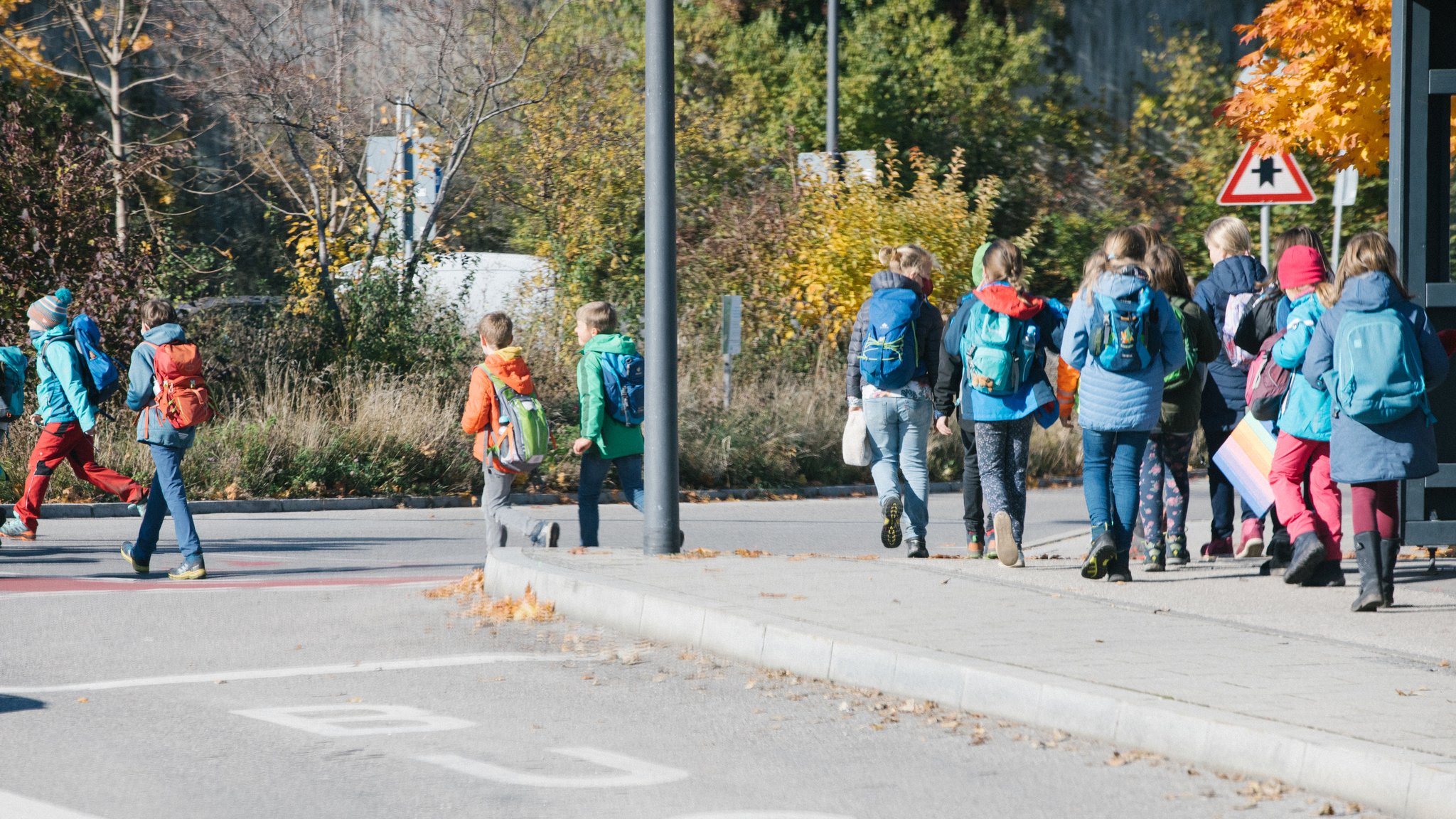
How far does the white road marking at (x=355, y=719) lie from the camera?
19.1ft

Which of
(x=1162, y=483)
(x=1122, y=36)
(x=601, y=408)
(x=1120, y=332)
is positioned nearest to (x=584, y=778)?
(x=1120, y=332)

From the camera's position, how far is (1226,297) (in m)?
9.30

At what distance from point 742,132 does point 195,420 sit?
19366 millimetres

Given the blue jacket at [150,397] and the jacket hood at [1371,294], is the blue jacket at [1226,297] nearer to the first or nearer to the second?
the jacket hood at [1371,294]

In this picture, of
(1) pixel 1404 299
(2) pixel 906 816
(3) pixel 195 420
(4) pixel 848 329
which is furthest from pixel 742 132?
(2) pixel 906 816

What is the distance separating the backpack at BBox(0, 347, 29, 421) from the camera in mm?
10914

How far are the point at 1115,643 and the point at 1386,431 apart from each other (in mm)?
1681

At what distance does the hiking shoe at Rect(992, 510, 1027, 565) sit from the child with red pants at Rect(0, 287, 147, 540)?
5.62 metres

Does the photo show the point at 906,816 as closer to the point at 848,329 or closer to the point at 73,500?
the point at 73,500

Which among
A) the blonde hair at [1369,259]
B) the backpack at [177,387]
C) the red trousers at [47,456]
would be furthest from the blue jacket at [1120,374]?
the red trousers at [47,456]

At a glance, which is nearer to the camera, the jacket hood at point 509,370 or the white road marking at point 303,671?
the white road marking at point 303,671

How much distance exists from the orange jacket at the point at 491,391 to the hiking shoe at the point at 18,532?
3765 millimetres

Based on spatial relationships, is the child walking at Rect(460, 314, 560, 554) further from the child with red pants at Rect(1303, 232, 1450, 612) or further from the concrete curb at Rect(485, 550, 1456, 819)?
the child with red pants at Rect(1303, 232, 1450, 612)

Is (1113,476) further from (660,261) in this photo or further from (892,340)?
(660,261)
